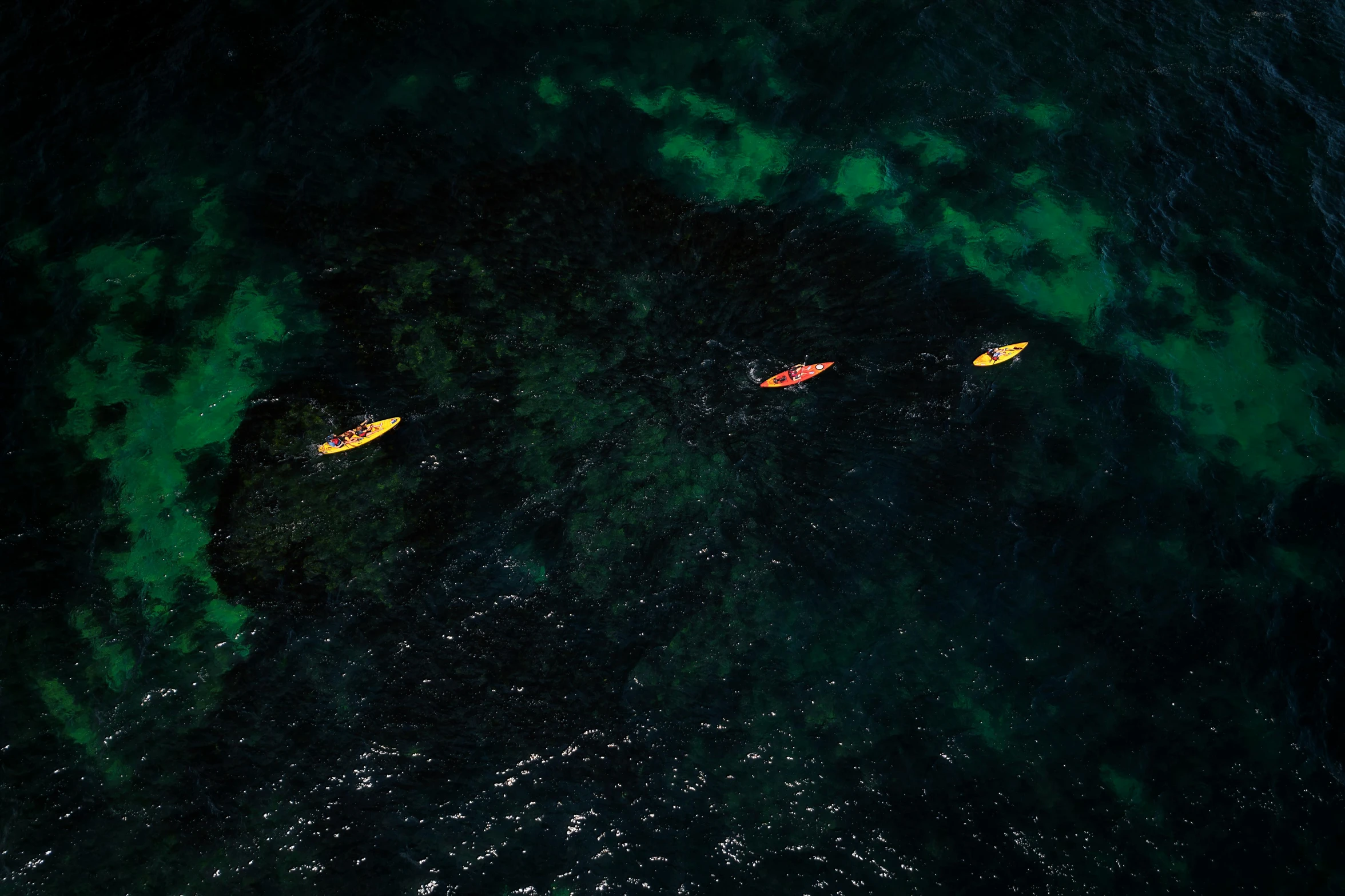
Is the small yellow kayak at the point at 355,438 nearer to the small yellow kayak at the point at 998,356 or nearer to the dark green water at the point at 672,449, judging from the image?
the dark green water at the point at 672,449

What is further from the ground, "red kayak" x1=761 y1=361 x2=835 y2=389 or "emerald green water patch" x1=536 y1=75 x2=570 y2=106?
"emerald green water patch" x1=536 y1=75 x2=570 y2=106

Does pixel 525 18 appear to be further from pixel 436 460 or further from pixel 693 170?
pixel 436 460

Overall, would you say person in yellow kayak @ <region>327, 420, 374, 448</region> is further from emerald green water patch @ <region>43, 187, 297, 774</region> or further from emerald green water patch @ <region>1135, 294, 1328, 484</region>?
emerald green water patch @ <region>1135, 294, 1328, 484</region>

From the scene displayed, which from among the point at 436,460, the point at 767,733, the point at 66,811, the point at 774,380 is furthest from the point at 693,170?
the point at 66,811

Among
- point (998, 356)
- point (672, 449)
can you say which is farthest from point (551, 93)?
point (998, 356)

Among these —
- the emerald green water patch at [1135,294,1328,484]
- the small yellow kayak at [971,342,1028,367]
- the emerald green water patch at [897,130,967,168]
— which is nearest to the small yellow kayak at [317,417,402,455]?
the small yellow kayak at [971,342,1028,367]

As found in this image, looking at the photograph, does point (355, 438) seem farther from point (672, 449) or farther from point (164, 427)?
point (672, 449)

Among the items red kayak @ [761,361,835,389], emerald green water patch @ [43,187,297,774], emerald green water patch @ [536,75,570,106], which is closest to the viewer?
emerald green water patch @ [43,187,297,774]
